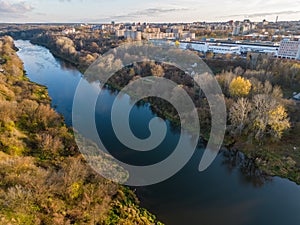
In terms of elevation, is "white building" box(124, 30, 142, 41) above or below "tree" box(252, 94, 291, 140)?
above

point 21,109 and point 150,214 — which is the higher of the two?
point 21,109

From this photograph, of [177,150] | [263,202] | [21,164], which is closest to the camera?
[21,164]

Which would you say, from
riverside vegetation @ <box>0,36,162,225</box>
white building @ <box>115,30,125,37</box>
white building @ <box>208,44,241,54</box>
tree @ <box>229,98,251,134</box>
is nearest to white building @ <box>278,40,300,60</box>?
white building @ <box>208,44,241,54</box>

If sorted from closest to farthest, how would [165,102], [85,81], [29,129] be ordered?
[29,129], [165,102], [85,81]

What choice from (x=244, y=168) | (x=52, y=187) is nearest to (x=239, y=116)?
(x=244, y=168)

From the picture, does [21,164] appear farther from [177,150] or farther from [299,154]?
[299,154]

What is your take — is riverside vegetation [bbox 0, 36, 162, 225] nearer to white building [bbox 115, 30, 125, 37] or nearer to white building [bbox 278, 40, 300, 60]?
white building [bbox 278, 40, 300, 60]

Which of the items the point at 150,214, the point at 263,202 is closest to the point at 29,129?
the point at 150,214

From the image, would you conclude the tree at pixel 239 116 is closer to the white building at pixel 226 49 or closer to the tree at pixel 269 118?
the tree at pixel 269 118
